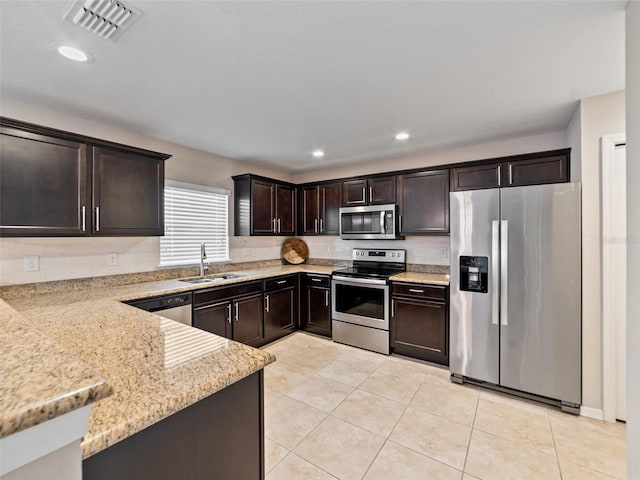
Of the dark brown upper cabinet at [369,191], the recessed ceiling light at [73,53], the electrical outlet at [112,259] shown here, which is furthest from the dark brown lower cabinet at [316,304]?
the recessed ceiling light at [73,53]

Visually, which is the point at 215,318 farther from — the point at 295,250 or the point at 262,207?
the point at 295,250

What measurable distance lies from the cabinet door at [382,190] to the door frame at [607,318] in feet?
6.59

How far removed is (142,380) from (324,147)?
314cm

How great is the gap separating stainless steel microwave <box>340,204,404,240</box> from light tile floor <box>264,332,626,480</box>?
170 centimetres

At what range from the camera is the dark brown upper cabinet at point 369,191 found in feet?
12.7

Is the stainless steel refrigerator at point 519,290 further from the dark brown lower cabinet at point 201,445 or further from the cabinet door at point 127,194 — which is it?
the cabinet door at point 127,194

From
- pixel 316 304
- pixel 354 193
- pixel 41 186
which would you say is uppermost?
pixel 354 193

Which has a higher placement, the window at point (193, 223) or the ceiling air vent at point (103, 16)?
the ceiling air vent at point (103, 16)

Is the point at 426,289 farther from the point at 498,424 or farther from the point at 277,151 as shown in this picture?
the point at 277,151

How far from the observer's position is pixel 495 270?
2.62 metres

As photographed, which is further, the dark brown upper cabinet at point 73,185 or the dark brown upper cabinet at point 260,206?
the dark brown upper cabinet at point 260,206

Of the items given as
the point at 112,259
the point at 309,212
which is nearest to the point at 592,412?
the point at 309,212

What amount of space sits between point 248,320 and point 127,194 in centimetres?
182

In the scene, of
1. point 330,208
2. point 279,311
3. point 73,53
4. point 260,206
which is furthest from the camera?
point 330,208
